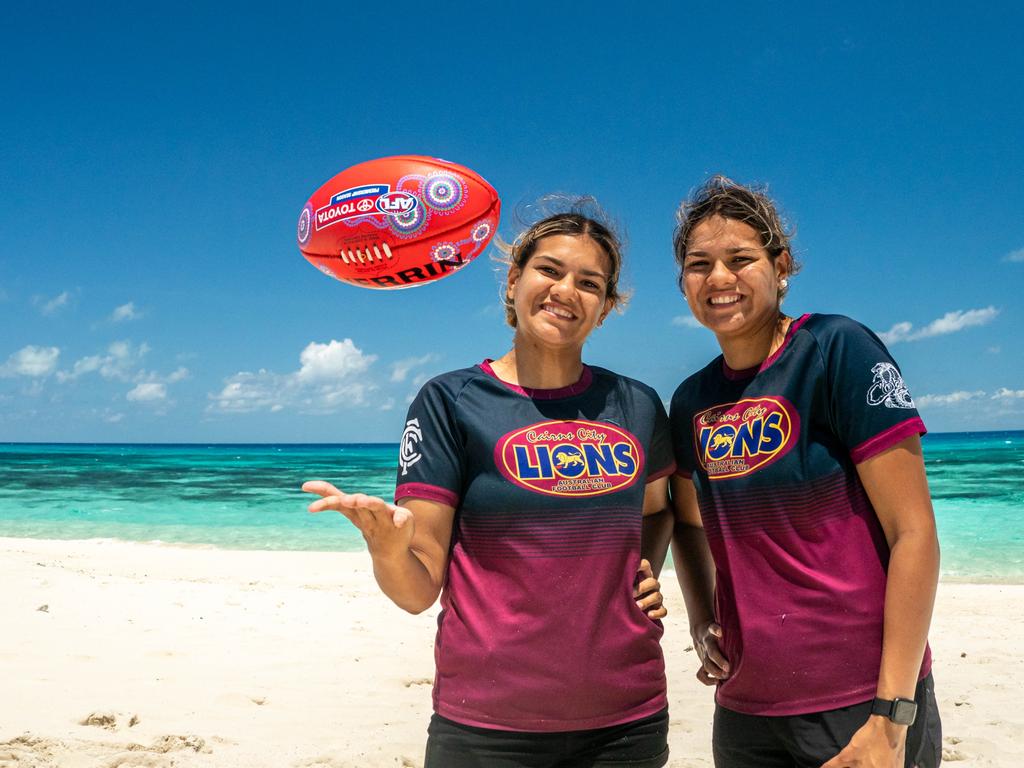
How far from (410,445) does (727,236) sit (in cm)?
112

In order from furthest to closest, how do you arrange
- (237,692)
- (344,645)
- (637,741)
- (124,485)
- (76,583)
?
1. (124,485)
2. (76,583)
3. (344,645)
4. (237,692)
5. (637,741)

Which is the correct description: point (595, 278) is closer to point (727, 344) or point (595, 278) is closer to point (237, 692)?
point (727, 344)

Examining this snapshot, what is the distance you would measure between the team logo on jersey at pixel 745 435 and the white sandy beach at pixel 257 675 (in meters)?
2.72

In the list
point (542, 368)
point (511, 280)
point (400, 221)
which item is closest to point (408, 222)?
point (400, 221)

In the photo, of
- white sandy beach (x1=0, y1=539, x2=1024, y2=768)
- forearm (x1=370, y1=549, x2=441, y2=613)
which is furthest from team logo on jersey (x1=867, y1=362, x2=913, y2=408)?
white sandy beach (x1=0, y1=539, x2=1024, y2=768)

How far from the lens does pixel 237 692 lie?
536 cm

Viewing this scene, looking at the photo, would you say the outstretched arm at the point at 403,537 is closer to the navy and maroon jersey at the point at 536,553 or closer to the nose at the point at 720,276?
the navy and maroon jersey at the point at 536,553

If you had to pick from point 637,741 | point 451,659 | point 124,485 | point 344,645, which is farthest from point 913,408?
point 124,485

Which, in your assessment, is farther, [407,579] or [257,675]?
[257,675]

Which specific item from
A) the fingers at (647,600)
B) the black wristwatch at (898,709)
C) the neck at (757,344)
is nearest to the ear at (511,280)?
the neck at (757,344)

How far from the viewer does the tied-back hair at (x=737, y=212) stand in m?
2.44

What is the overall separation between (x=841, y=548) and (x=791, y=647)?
11.5 inches

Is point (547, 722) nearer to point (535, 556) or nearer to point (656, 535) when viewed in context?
point (535, 556)

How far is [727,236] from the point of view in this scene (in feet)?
7.93
